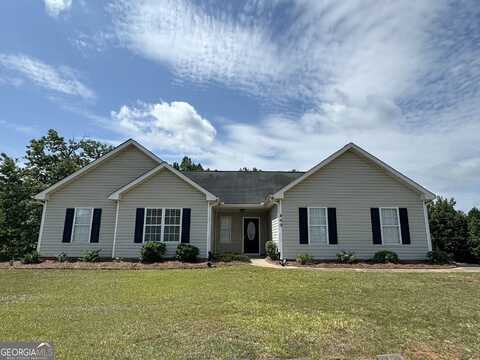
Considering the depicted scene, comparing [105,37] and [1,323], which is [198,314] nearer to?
[1,323]

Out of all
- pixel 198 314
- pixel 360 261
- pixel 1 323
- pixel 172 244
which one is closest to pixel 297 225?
pixel 360 261

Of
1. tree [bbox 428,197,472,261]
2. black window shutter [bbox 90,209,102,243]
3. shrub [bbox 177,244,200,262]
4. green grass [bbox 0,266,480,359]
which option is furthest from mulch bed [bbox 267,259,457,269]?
black window shutter [bbox 90,209,102,243]

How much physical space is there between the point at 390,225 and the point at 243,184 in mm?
9020

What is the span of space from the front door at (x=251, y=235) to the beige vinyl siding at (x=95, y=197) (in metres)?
6.62

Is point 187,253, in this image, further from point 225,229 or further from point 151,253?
point 225,229

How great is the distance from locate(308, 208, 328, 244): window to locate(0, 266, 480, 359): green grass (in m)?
4.43

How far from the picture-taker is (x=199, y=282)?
9.25 m

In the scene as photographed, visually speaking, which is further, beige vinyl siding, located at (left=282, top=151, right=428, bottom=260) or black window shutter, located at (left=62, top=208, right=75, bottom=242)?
black window shutter, located at (left=62, top=208, right=75, bottom=242)

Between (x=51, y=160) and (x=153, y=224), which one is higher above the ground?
(x=51, y=160)

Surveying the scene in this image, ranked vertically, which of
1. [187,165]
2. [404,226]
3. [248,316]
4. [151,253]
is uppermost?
[187,165]

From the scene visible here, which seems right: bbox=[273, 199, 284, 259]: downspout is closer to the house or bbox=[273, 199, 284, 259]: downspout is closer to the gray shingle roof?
the house

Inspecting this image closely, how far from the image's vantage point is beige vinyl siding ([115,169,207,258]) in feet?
47.1

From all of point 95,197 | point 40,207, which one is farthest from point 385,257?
point 40,207

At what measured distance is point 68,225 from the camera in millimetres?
15047
